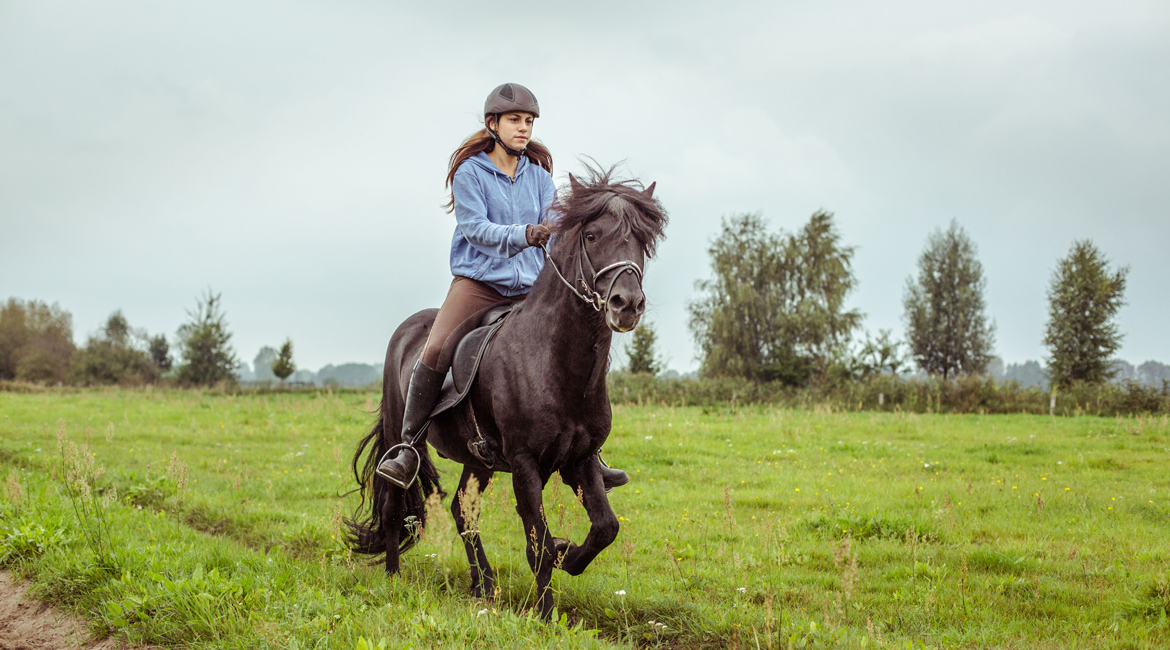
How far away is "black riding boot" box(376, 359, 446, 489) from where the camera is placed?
16.4 ft

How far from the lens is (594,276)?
388 cm

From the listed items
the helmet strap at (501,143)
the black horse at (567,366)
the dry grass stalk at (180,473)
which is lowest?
the dry grass stalk at (180,473)

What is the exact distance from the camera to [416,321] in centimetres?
632

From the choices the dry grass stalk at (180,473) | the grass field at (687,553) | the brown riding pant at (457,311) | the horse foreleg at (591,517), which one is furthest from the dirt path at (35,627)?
the horse foreleg at (591,517)

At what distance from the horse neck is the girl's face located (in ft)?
3.69

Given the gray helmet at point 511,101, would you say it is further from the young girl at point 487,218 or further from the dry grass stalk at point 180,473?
the dry grass stalk at point 180,473

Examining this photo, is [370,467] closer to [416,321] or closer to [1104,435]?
[416,321]

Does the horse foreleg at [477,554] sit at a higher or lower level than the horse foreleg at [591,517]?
lower

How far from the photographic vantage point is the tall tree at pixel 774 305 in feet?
137

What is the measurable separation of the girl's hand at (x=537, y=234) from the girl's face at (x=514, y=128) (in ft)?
3.06

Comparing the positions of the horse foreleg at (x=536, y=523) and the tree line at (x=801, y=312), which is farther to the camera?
the tree line at (x=801, y=312)

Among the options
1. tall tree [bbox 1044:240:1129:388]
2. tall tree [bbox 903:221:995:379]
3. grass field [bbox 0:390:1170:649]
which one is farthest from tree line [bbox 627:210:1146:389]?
grass field [bbox 0:390:1170:649]

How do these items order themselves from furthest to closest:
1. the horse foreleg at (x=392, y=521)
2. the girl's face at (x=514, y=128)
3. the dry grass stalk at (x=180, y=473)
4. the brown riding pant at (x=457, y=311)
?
the horse foreleg at (x=392, y=521) < the dry grass stalk at (x=180, y=473) < the brown riding pant at (x=457, y=311) < the girl's face at (x=514, y=128)

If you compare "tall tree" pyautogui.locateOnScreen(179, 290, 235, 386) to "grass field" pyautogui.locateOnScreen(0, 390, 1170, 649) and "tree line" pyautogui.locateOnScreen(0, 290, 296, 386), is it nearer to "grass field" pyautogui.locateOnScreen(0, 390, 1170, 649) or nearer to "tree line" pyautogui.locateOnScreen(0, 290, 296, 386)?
"tree line" pyautogui.locateOnScreen(0, 290, 296, 386)
